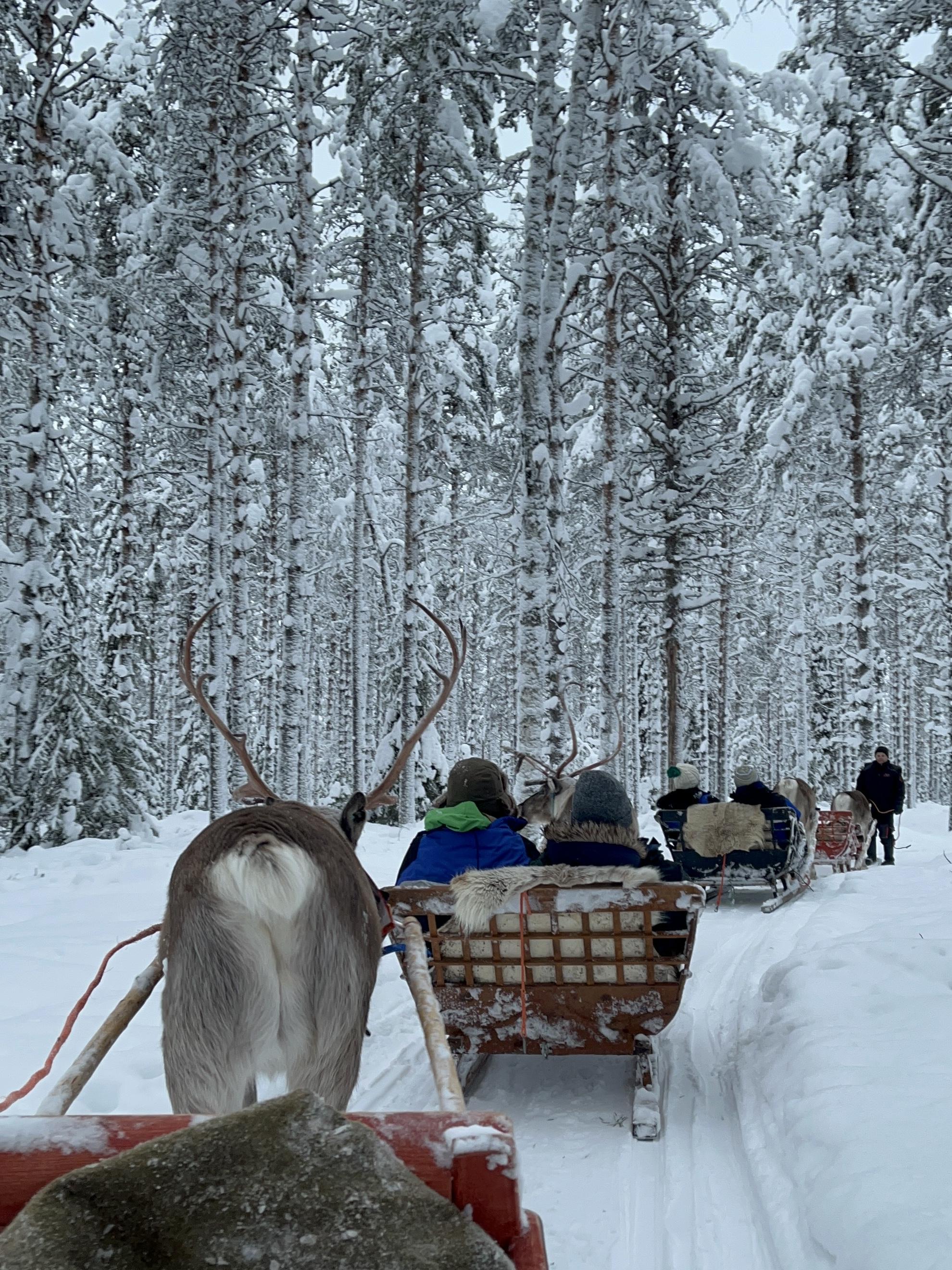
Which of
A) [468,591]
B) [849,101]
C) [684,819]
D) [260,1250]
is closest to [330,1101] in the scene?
[260,1250]

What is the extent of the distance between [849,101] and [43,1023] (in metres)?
20.4

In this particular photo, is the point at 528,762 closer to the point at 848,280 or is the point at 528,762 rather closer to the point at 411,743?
the point at 411,743

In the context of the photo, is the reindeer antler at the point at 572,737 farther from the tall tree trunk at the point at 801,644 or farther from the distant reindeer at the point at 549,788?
the tall tree trunk at the point at 801,644

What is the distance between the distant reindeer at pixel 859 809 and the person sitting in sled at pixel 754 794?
4.41 metres

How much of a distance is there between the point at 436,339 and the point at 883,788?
476 inches

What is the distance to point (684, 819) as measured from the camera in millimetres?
11234

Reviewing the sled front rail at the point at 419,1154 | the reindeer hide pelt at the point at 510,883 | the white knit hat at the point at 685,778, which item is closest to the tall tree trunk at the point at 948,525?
the white knit hat at the point at 685,778

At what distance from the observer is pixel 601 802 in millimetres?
5180

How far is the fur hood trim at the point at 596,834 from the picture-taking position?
4.99 m

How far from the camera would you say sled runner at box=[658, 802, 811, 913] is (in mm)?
10422

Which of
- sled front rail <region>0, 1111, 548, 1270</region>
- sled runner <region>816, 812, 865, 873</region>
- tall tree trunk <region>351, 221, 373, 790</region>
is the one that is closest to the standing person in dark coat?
sled runner <region>816, 812, 865, 873</region>

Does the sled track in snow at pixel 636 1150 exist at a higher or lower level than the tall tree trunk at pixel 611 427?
lower

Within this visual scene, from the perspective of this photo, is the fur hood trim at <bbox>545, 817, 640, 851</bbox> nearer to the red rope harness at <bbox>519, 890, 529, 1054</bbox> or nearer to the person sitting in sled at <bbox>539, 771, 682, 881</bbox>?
the person sitting in sled at <bbox>539, 771, 682, 881</bbox>

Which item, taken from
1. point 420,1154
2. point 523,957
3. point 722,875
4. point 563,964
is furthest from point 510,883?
point 722,875
